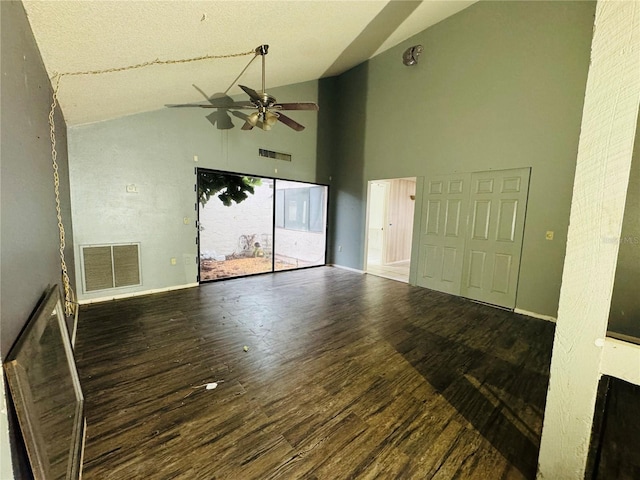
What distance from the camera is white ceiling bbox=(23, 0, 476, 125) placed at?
147cm

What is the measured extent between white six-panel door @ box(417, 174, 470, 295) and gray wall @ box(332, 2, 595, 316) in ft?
0.93

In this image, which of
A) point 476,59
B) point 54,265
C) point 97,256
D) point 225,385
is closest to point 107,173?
point 97,256

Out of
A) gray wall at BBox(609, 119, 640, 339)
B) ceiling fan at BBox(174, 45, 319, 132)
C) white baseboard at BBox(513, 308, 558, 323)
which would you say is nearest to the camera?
gray wall at BBox(609, 119, 640, 339)

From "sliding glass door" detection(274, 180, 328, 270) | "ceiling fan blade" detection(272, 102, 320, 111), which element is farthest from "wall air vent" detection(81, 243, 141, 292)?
"ceiling fan blade" detection(272, 102, 320, 111)

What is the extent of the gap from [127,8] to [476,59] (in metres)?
4.58

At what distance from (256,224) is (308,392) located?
4018mm

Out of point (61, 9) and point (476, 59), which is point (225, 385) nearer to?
point (61, 9)

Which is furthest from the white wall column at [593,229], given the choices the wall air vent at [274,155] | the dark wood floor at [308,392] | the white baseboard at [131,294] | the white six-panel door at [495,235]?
the wall air vent at [274,155]

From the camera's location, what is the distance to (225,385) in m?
2.06

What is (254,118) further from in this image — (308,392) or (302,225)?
(302,225)

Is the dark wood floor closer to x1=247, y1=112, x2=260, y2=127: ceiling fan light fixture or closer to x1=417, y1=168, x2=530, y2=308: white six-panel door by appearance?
x1=417, y1=168, x2=530, y2=308: white six-panel door

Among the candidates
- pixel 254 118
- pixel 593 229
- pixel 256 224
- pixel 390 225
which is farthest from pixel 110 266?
pixel 390 225

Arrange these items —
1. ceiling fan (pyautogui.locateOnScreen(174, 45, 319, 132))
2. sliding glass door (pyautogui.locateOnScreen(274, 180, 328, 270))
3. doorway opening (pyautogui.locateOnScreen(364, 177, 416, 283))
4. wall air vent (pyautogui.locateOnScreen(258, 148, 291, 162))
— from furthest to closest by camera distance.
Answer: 1. doorway opening (pyautogui.locateOnScreen(364, 177, 416, 283))
2. sliding glass door (pyautogui.locateOnScreen(274, 180, 328, 270))
3. wall air vent (pyautogui.locateOnScreen(258, 148, 291, 162))
4. ceiling fan (pyautogui.locateOnScreen(174, 45, 319, 132))

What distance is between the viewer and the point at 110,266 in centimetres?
384
